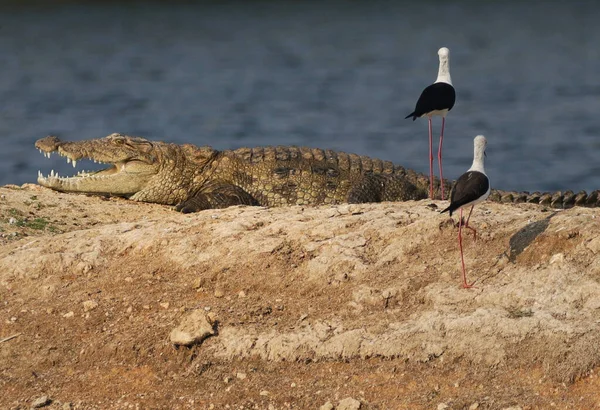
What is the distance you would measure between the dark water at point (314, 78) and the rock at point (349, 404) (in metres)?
11.7

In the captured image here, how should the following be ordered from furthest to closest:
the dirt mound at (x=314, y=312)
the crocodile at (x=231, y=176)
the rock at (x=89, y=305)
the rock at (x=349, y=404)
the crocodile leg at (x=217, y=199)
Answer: the crocodile at (x=231, y=176) → the crocodile leg at (x=217, y=199) → the rock at (x=89, y=305) → the dirt mound at (x=314, y=312) → the rock at (x=349, y=404)

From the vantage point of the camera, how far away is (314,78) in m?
26.8

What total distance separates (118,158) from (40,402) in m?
6.38

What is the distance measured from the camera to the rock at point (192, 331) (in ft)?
20.4

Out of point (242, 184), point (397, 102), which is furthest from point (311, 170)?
point (397, 102)

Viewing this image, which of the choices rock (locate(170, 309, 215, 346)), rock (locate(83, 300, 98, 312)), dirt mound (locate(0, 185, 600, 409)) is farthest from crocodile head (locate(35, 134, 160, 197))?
rock (locate(170, 309, 215, 346))

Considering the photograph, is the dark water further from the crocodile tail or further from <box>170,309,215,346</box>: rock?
<box>170,309,215,346</box>: rock

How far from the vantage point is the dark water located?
786 inches

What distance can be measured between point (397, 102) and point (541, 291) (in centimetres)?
1751

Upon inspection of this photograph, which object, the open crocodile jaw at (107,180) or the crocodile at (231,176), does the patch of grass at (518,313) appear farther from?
the open crocodile jaw at (107,180)

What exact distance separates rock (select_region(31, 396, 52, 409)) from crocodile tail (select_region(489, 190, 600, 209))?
6.04m

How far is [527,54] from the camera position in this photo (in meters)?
27.9

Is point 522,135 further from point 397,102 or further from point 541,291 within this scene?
point 541,291

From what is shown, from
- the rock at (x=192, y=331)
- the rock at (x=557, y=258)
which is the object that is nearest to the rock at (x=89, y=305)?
the rock at (x=192, y=331)
